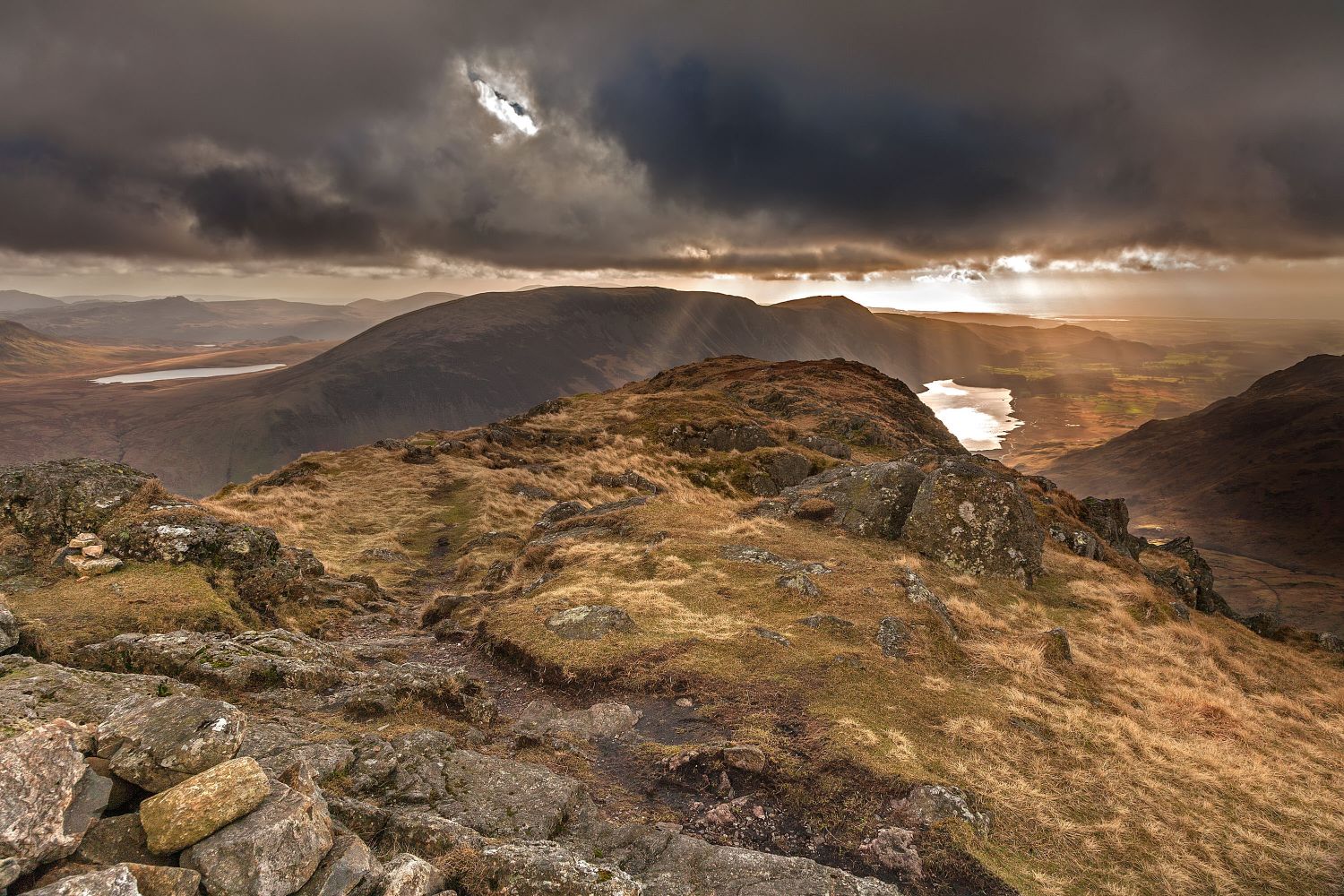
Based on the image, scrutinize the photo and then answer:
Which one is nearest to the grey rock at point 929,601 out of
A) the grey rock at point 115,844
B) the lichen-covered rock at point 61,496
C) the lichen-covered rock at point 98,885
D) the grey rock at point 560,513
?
the grey rock at point 560,513

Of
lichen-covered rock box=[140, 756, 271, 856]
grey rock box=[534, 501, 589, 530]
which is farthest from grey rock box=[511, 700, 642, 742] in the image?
grey rock box=[534, 501, 589, 530]

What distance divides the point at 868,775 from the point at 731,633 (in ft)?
20.5

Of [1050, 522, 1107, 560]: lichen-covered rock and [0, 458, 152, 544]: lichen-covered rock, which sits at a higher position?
[0, 458, 152, 544]: lichen-covered rock

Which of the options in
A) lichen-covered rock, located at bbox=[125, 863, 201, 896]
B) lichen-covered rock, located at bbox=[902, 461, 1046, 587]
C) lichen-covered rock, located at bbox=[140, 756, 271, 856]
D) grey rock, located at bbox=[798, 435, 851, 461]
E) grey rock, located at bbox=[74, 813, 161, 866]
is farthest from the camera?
grey rock, located at bbox=[798, 435, 851, 461]

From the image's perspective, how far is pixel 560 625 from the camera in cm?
1708

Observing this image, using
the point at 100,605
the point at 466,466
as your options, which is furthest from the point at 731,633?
the point at 466,466

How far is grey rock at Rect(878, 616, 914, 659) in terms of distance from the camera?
1543cm

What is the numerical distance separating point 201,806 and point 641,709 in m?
9.20

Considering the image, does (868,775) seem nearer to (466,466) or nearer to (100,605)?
(100,605)

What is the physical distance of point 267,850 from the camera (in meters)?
5.34

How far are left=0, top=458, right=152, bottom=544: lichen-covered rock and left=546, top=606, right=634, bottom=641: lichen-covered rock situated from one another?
13.1 metres

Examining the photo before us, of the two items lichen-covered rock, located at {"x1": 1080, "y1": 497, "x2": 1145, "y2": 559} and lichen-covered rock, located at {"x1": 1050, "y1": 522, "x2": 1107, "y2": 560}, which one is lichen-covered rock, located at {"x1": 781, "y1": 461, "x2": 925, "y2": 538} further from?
lichen-covered rock, located at {"x1": 1080, "y1": 497, "x2": 1145, "y2": 559}

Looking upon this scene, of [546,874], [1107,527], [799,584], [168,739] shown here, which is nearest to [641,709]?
[546,874]

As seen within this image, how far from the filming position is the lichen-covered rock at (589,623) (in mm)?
16625
